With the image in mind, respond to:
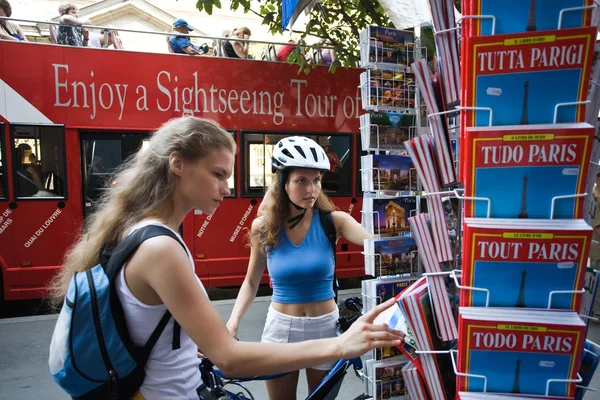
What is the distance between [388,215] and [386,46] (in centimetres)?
72

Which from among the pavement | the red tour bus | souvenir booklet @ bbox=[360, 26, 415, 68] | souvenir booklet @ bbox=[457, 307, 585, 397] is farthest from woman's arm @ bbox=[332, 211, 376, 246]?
the red tour bus

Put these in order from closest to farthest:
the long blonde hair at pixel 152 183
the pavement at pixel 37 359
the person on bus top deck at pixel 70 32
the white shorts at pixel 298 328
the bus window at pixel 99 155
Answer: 1. the long blonde hair at pixel 152 183
2. the white shorts at pixel 298 328
3. the pavement at pixel 37 359
4. the person on bus top deck at pixel 70 32
5. the bus window at pixel 99 155

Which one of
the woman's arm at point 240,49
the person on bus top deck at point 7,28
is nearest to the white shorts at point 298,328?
the woman's arm at point 240,49

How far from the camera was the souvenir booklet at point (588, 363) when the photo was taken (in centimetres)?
115

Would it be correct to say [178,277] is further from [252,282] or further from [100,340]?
[252,282]

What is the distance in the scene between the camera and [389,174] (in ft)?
5.98

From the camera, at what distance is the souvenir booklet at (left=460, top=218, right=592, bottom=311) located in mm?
1026

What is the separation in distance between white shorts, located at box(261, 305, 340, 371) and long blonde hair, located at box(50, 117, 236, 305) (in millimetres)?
1186

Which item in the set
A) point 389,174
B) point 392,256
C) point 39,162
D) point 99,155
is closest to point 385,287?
point 392,256

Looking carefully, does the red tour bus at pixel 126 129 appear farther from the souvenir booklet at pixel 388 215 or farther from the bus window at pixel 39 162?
the souvenir booklet at pixel 388 215

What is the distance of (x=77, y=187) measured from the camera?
6.44 meters

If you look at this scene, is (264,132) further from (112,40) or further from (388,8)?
(388,8)

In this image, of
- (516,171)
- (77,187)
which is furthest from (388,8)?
(77,187)

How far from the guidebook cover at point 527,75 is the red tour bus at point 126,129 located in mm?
5367
